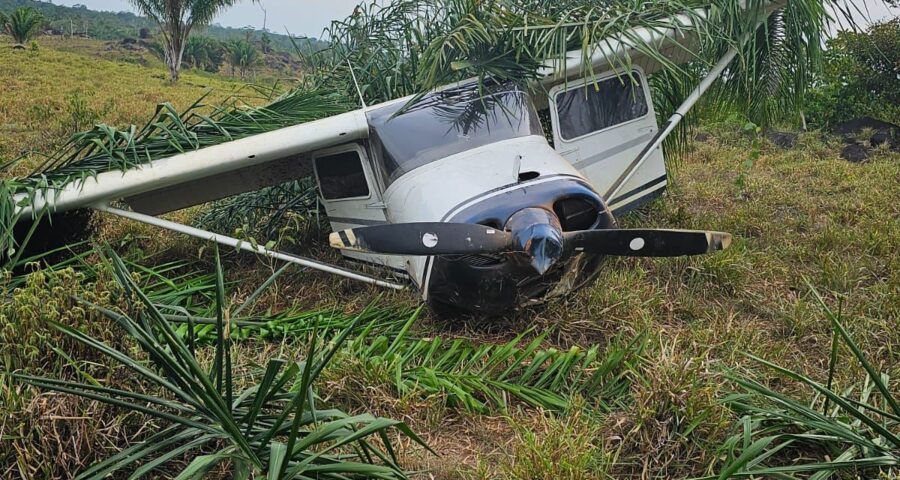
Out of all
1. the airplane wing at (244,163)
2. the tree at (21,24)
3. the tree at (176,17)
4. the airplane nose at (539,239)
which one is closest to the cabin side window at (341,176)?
the airplane wing at (244,163)

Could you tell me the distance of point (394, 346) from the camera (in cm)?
412

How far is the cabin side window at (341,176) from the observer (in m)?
5.73

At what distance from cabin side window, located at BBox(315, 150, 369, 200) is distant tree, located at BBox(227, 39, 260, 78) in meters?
54.1

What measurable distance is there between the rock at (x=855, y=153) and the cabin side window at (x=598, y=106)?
276 inches

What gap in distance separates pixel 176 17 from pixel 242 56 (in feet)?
75.9

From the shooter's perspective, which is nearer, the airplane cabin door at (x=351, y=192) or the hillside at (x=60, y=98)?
the airplane cabin door at (x=351, y=192)

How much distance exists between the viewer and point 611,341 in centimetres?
446

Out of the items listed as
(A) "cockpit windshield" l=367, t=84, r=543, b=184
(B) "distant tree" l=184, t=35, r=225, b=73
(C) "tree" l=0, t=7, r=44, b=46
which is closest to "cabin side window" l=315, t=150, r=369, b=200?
(A) "cockpit windshield" l=367, t=84, r=543, b=184

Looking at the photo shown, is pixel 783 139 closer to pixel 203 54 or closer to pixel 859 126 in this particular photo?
pixel 859 126

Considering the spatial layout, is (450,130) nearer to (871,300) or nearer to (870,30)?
(871,300)

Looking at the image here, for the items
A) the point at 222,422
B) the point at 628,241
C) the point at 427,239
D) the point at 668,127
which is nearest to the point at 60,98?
the point at 668,127

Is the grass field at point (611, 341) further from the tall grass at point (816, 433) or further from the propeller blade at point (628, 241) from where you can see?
the propeller blade at point (628, 241)

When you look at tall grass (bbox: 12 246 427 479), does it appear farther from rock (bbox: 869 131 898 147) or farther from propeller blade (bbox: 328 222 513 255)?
rock (bbox: 869 131 898 147)

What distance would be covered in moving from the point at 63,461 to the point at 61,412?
206mm
